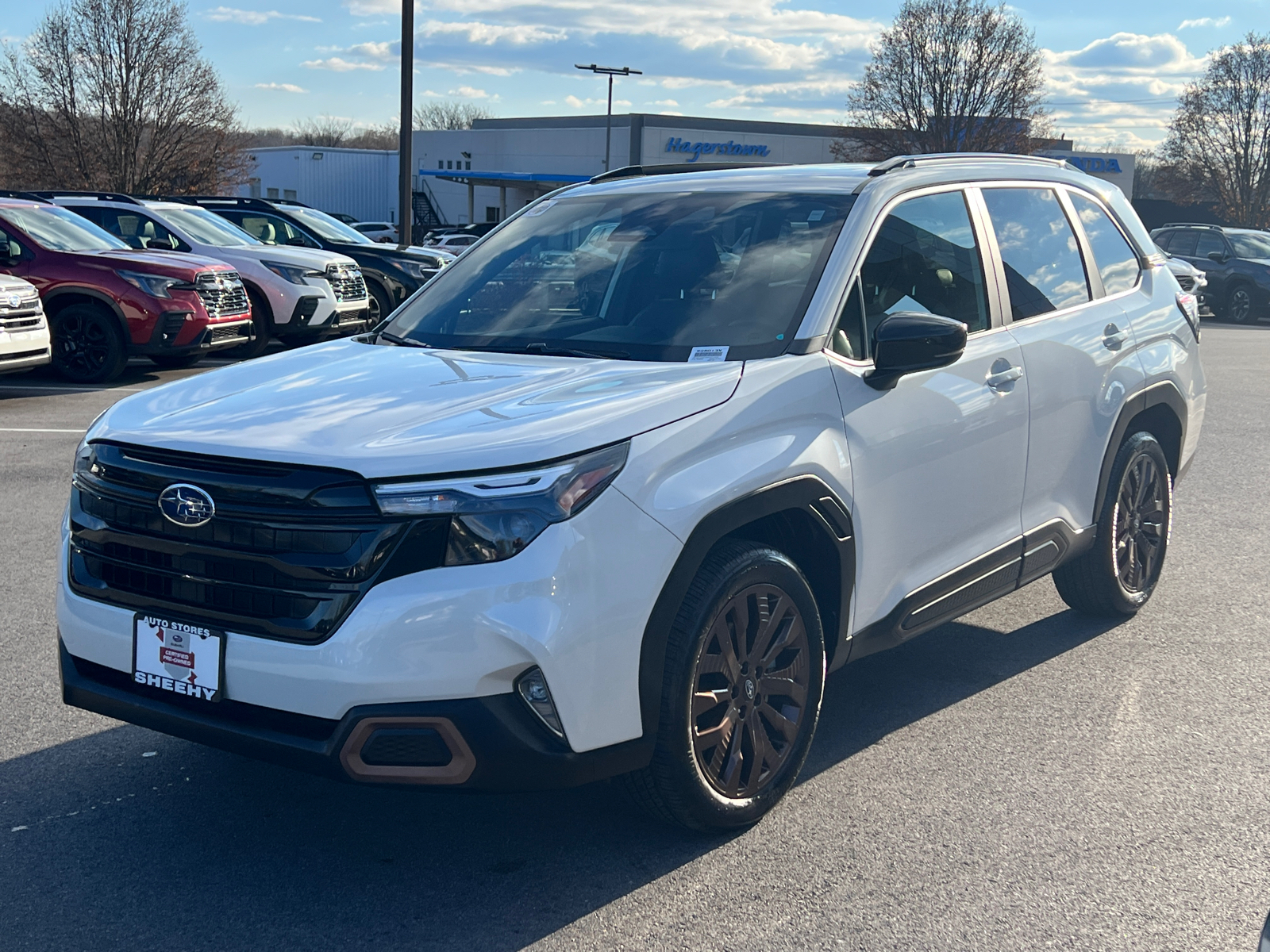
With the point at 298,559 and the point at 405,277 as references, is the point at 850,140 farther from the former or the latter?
the point at 298,559

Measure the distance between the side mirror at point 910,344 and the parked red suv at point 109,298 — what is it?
1066 centimetres

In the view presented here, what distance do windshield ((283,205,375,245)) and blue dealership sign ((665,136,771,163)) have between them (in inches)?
1819

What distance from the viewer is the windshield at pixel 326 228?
18.7 meters

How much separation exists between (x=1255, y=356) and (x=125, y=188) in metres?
33.1

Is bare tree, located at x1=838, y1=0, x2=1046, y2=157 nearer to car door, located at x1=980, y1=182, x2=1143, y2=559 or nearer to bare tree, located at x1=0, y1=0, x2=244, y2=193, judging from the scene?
bare tree, located at x1=0, y1=0, x2=244, y2=193

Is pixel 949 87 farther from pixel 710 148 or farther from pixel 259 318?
pixel 259 318

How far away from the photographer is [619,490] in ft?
9.82

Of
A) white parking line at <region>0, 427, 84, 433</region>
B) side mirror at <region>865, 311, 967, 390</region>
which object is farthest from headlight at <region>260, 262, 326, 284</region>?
side mirror at <region>865, 311, 967, 390</region>

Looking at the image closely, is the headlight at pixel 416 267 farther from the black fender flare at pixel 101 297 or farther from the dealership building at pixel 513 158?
the dealership building at pixel 513 158

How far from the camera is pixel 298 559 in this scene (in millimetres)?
2932

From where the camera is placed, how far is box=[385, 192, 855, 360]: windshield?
3871mm

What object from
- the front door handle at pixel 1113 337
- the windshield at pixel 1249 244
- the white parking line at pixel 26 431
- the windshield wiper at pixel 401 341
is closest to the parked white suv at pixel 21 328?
the white parking line at pixel 26 431

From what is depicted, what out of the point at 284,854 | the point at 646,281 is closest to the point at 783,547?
the point at 646,281

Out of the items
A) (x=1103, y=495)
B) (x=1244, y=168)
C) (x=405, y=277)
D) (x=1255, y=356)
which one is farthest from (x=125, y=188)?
(x=1244, y=168)
